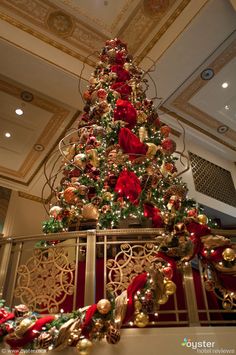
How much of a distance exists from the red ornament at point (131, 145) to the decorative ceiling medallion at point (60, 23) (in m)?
3.50

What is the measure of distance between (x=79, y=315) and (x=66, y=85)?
16.6ft

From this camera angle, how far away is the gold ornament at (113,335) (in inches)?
70.4

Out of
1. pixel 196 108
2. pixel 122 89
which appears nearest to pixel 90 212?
pixel 122 89

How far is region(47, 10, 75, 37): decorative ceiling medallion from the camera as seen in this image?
5301 millimetres

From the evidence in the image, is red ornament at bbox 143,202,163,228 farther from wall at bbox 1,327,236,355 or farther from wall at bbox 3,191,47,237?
wall at bbox 3,191,47,237

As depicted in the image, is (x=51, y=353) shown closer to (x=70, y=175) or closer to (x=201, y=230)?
(x=201, y=230)

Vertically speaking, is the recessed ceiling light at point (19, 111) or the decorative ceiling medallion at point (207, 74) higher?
the decorative ceiling medallion at point (207, 74)

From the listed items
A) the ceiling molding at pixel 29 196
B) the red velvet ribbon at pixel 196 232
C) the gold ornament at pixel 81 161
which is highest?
the ceiling molding at pixel 29 196

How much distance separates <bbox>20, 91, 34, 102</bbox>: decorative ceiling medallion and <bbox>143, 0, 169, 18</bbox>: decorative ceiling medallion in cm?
308

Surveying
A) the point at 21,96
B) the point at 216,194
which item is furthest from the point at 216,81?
the point at 21,96

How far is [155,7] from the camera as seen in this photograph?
531 centimetres

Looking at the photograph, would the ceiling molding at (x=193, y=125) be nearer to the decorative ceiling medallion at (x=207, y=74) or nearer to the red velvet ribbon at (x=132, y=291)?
the decorative ceiling medallion at (x=207, y=74)

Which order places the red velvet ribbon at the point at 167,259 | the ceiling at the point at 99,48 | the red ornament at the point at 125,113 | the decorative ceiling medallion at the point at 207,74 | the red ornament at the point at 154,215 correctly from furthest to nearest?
the decorative ceiling medallion at the point at 207,74 < the ceiling at the point at 99,48 < the red ornament at the point at 125,113 < the red ornament at the point at 154,215 < the red velvet ribbon at the point at 167,259

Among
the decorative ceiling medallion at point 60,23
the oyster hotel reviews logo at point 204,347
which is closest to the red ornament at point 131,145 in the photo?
the oyster hotel reviews logo at point 204,347
